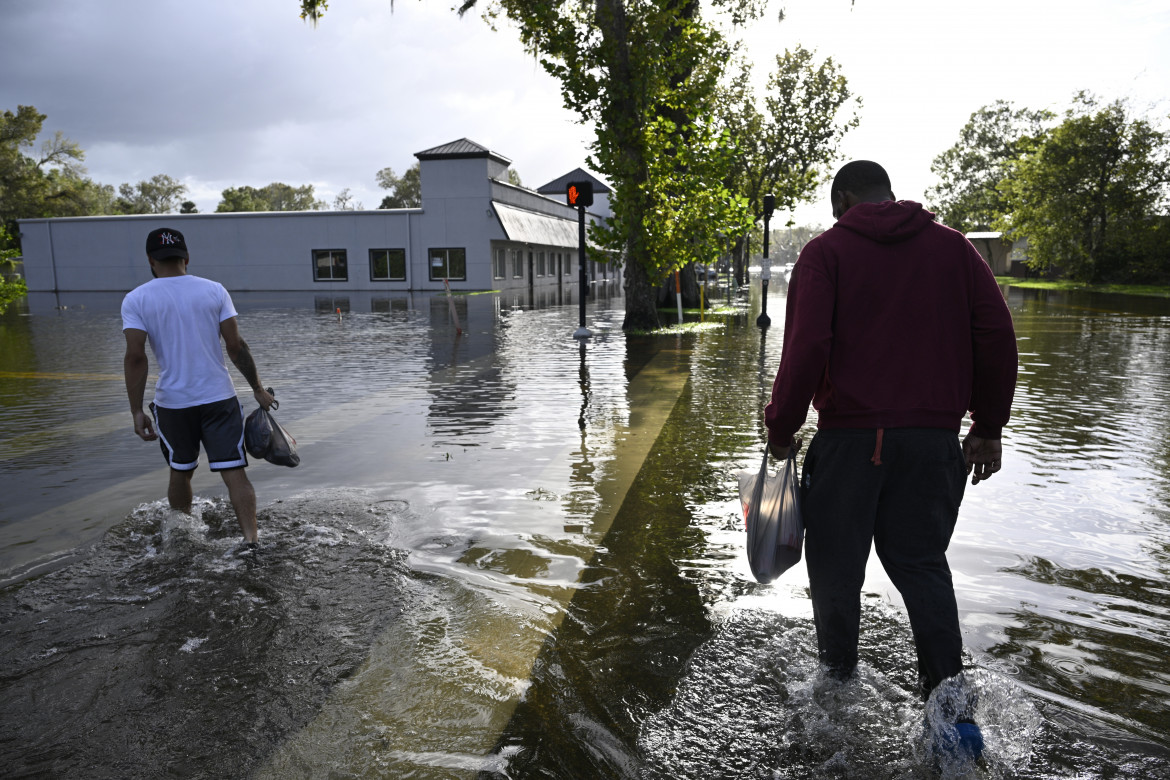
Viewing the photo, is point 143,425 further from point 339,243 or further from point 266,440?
point 339,243

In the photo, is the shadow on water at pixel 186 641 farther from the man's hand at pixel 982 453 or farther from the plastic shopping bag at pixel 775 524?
the man's hand at pixel 982 453

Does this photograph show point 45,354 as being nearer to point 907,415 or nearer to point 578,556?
point 578,556

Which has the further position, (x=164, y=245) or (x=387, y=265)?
(x=387, y=265)

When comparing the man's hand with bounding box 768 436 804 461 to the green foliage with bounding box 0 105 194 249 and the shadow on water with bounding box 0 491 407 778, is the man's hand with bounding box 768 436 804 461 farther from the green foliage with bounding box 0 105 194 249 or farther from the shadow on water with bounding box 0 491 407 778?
the green foliage with bounding box 0 105 194 249

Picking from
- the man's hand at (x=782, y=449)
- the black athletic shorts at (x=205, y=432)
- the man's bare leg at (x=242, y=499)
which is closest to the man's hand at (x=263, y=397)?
the black athletic shorts at (x=205, y=432)

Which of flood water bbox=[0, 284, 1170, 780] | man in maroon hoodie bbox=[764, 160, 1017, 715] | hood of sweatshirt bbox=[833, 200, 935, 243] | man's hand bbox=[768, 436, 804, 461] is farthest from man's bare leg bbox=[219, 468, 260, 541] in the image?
hood of sweatshirt bbox=[833, 200, 935, 243]

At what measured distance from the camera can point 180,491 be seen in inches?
183

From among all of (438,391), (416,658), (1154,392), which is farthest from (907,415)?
(1154,392)

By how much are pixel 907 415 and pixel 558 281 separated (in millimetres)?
55421

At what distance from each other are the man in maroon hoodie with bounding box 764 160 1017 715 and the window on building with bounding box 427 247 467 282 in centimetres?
4094

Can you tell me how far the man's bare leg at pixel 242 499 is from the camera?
4.45 m

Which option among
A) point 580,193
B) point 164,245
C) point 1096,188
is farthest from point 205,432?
point 1096,188

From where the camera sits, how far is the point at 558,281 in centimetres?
5731

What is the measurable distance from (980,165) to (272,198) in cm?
9294
